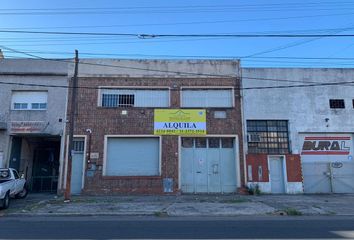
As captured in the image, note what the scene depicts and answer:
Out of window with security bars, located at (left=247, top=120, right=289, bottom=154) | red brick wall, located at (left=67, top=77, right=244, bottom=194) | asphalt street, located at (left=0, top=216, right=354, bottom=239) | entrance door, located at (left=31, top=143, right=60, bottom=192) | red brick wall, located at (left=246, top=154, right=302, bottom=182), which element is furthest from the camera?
entrance door, located at (left=31, top=143, right=60, bottom=192)

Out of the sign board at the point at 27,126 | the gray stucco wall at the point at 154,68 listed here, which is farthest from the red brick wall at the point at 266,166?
the sign board at the point at 27,126

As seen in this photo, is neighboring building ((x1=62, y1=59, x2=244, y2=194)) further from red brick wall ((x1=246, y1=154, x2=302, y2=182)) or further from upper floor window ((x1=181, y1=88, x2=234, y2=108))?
red brick wall ((x1=246, y1=154, x2=302, y2=182))

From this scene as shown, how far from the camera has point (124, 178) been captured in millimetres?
19578

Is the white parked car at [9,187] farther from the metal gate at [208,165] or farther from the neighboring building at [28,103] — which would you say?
the metal gate at [208,165]

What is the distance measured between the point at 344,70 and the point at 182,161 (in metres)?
12.0

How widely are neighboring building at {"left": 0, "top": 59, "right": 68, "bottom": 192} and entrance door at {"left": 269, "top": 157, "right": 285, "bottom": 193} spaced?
41.8 feet

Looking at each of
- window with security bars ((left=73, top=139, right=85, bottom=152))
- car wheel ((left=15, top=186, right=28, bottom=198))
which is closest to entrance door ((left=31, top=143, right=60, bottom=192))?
window with security bars ((left=73, top=139, right=85, bottom=152))

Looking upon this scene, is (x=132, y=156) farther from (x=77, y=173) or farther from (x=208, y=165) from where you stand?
(x=208, y=165)

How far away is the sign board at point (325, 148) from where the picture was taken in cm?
2080

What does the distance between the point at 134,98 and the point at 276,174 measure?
994 cm

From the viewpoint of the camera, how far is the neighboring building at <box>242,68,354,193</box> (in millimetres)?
20328

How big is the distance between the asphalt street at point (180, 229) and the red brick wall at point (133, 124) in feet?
28.7

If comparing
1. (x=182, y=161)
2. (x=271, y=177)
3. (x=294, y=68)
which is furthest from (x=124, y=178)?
(x=294, y=68)

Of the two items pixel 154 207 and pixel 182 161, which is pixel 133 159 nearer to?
pixel 182 161
